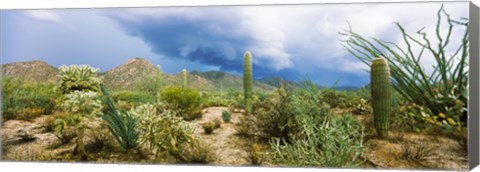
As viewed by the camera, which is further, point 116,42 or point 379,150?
point 116,42

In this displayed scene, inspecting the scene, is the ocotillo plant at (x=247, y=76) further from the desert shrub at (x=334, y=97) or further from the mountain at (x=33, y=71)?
the mountain at (x=33, y=71)

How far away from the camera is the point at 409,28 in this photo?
26.2 feet

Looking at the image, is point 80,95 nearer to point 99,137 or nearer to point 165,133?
point 99,137

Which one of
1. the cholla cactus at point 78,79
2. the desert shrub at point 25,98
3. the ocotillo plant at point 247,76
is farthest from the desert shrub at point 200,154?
the desert shrub at point 25,98

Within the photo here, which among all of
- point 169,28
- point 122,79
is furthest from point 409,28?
point 122,79

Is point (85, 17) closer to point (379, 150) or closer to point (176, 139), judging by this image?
point (176, 139)

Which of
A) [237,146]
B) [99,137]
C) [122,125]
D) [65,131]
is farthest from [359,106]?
[65,131]

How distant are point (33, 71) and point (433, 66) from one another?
A: 4823 millimetres

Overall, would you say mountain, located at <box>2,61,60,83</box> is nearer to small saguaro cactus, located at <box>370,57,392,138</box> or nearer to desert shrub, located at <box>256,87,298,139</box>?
desert shrub, located at <box>256,87,298,139</box>

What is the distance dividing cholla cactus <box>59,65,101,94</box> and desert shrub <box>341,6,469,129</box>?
3.09 m

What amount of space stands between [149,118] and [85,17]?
151 centimetres

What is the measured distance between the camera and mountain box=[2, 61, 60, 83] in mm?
9047

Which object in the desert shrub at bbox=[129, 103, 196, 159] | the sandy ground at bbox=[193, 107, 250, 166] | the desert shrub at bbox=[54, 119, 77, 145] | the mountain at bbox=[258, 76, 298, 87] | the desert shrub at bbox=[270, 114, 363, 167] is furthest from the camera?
the desert shrub at bbox=[54, 119, 77, 145]

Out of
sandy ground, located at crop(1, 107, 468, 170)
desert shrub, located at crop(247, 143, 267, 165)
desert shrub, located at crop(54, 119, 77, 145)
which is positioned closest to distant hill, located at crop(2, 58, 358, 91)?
sandy ground, located at crop(1, 107, 468, 170)
